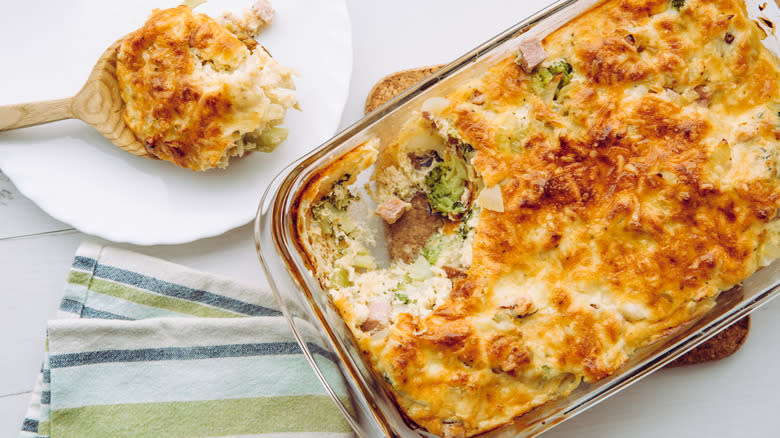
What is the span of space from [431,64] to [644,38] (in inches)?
38.6

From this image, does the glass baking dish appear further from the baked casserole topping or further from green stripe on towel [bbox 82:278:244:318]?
green stripe on towel [bbox 82:278:244:318]

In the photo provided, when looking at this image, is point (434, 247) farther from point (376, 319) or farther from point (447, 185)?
point (376, 319)

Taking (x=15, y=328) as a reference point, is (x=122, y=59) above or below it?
above

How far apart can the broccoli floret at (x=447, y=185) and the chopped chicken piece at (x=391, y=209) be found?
0.13 meters

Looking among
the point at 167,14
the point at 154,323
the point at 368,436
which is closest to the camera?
the point at 368,436

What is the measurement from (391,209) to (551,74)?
82 cm

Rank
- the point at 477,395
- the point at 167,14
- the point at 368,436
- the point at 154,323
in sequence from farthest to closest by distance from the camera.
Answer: the point at 154,323 < the point at 167,14 < the point at 368,436 < the point at 477,395

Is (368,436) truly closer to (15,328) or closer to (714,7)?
(15,328)

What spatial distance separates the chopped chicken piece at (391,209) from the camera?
7.98ft

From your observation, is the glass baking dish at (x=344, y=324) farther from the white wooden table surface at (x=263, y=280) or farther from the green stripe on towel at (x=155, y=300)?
the green stripe on towel at (x=155, y=300)

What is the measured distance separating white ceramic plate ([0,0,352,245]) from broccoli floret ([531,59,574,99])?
87 centimetres

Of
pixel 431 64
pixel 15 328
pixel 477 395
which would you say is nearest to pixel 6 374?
pixel 15 328

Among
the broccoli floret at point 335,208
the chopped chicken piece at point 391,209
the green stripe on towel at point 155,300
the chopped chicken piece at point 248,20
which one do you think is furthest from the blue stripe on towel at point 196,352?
the chopped chicken piece at point 248,20

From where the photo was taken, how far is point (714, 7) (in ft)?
7.07
